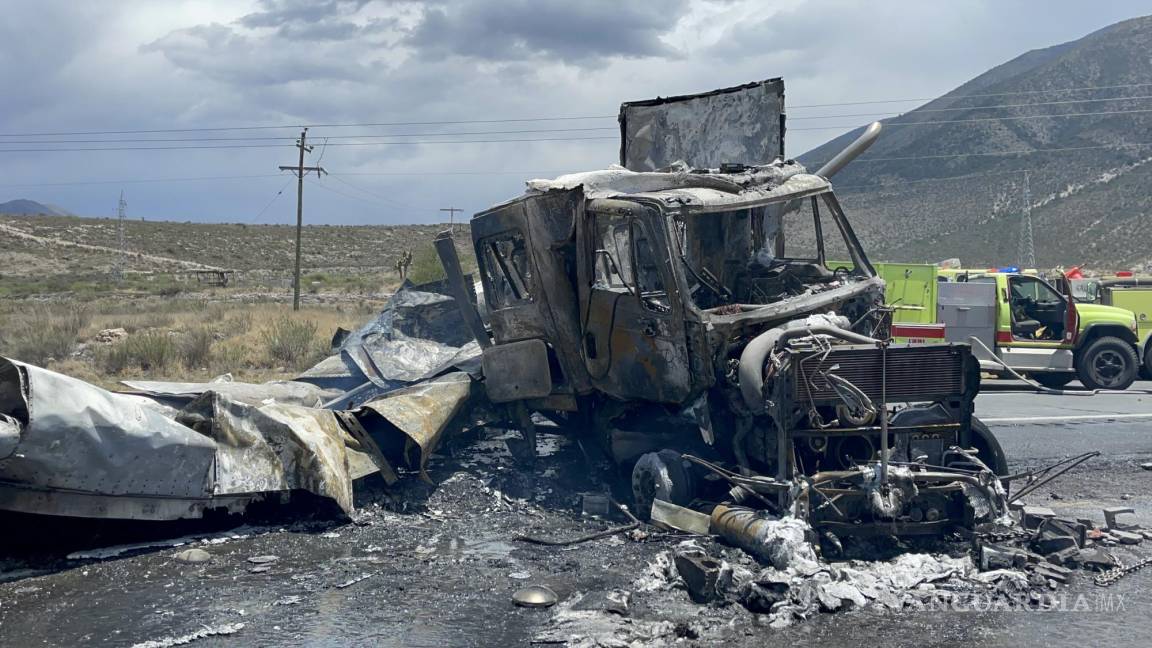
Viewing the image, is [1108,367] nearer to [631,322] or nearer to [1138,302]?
[1138,302]

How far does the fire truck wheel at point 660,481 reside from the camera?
23.7 feet

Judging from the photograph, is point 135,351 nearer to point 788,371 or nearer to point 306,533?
point 306,533

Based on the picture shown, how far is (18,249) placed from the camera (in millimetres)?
67562

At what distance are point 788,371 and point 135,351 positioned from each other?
569 inches

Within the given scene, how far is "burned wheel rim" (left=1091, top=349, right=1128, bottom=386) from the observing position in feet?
53.4

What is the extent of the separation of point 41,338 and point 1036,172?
65.6 metres

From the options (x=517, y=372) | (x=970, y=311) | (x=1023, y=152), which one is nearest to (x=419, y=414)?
(x=517, y=372)

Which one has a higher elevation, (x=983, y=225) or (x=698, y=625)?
(x=983, y=225)

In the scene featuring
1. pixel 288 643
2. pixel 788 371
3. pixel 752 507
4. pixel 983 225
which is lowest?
pixel 288 643

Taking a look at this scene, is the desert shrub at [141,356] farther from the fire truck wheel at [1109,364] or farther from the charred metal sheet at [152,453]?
the fire truck wheel at [1109,364]

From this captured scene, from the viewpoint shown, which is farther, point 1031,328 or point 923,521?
point 1031,328

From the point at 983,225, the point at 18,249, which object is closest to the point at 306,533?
the point at 983,225

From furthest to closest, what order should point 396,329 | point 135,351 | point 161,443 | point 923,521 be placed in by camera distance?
point 135,351 → point 396,329 → point 161,443 → point 923,521

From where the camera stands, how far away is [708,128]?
10734 millimetres
